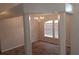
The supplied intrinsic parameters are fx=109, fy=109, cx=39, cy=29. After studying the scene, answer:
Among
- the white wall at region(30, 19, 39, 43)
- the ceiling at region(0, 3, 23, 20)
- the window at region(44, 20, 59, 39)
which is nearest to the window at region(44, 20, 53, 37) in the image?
the window at region(44, 20, 59, 39)

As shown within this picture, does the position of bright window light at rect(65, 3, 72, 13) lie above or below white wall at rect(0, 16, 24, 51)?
above

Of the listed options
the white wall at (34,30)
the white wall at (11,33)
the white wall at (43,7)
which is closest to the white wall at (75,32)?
the white wall at (43,7)

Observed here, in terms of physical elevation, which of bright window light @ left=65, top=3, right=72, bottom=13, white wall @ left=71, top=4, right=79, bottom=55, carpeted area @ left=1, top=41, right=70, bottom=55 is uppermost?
bright window light @ left=65, top=3, right=72, bottom=13

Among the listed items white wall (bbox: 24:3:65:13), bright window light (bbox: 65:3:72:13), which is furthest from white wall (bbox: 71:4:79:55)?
white wall (bbox: 24:3:65:13)

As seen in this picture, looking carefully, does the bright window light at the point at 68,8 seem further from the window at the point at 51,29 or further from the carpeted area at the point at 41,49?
the carpeted area at the point at 41,49

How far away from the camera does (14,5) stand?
1.52m

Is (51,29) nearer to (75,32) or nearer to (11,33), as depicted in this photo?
(75,32)

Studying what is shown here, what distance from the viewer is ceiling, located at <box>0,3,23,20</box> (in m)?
1.51

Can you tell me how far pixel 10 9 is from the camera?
4.96 feet

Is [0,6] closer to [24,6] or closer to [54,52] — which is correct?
[24,6]

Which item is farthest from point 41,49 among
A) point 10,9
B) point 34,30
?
point 10,9

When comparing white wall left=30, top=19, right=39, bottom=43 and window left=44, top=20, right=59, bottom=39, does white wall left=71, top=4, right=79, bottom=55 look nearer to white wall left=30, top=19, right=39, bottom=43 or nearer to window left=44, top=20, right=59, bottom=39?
window left=44, top=20, right=59, bottom=39

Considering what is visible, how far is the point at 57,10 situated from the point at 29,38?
568 mm
